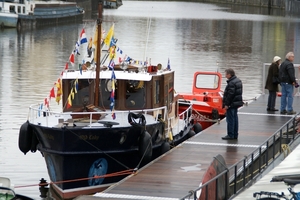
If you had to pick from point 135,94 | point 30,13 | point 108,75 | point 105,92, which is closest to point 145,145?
point 135,94

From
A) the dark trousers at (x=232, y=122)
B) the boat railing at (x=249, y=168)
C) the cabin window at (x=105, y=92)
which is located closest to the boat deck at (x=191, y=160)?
the dark trousers at (x=232, y=122)

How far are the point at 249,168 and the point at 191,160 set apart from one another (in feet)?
6.28

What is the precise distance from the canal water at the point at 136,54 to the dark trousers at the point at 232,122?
3.71 m

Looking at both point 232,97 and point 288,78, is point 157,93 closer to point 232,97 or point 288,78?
point 232,97

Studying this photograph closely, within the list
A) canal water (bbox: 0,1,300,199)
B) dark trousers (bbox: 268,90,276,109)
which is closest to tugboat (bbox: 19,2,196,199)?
canal water (bbox: 0,1,300,199)

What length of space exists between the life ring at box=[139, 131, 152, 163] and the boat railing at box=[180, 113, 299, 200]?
2327 mm

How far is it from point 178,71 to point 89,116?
1047 inches

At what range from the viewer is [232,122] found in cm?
2147

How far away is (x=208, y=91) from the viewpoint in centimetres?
2977

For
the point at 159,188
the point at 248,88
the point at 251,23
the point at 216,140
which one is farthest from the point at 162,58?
the point at 251,23

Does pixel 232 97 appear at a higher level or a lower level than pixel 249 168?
higher

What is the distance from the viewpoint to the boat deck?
16.9 metres

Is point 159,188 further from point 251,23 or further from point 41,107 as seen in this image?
point 251,23

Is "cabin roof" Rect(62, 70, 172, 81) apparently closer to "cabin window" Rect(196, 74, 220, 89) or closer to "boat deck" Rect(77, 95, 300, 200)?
"boat deck" Rect(77, 95, 300, 200)
